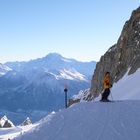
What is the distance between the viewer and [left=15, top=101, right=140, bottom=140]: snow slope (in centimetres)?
2473

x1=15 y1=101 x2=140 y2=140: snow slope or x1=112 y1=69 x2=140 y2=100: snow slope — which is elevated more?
x1=15 y1=101 x2=140 y2=140: snow slope

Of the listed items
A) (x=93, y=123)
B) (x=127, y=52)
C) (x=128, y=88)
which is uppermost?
(x=127, y=52)

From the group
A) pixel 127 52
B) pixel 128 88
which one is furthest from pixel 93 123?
pixel 127 52

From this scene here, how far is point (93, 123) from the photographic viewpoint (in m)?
26.5

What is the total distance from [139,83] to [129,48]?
867 inches

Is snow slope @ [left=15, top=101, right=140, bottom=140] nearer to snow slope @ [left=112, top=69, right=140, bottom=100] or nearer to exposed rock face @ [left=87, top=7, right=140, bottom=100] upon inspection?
snow slope @ [left=112, top=69, right=140, bottom=100]

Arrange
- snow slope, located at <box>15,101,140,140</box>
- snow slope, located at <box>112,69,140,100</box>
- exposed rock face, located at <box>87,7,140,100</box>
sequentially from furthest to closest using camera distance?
exposed rock face, located at <box>87,7,140,100</box>, snow slope, located at <box>112,69,140,100</box>, snow slope, located at <box>15,101,140,140</box>

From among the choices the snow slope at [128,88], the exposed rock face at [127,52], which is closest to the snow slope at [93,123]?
the snow slope at [128,88]

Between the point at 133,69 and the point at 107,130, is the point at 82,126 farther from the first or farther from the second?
the point at 133,69

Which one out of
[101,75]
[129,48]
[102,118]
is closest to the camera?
[102,118]

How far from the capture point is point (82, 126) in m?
26.3

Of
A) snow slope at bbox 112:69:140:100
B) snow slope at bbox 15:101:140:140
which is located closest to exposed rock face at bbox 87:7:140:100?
snow slope at bbox 112:69:140:100

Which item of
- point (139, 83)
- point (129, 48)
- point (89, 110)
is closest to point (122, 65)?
point (129, 48)

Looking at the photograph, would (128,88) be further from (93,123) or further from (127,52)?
(93,123)
